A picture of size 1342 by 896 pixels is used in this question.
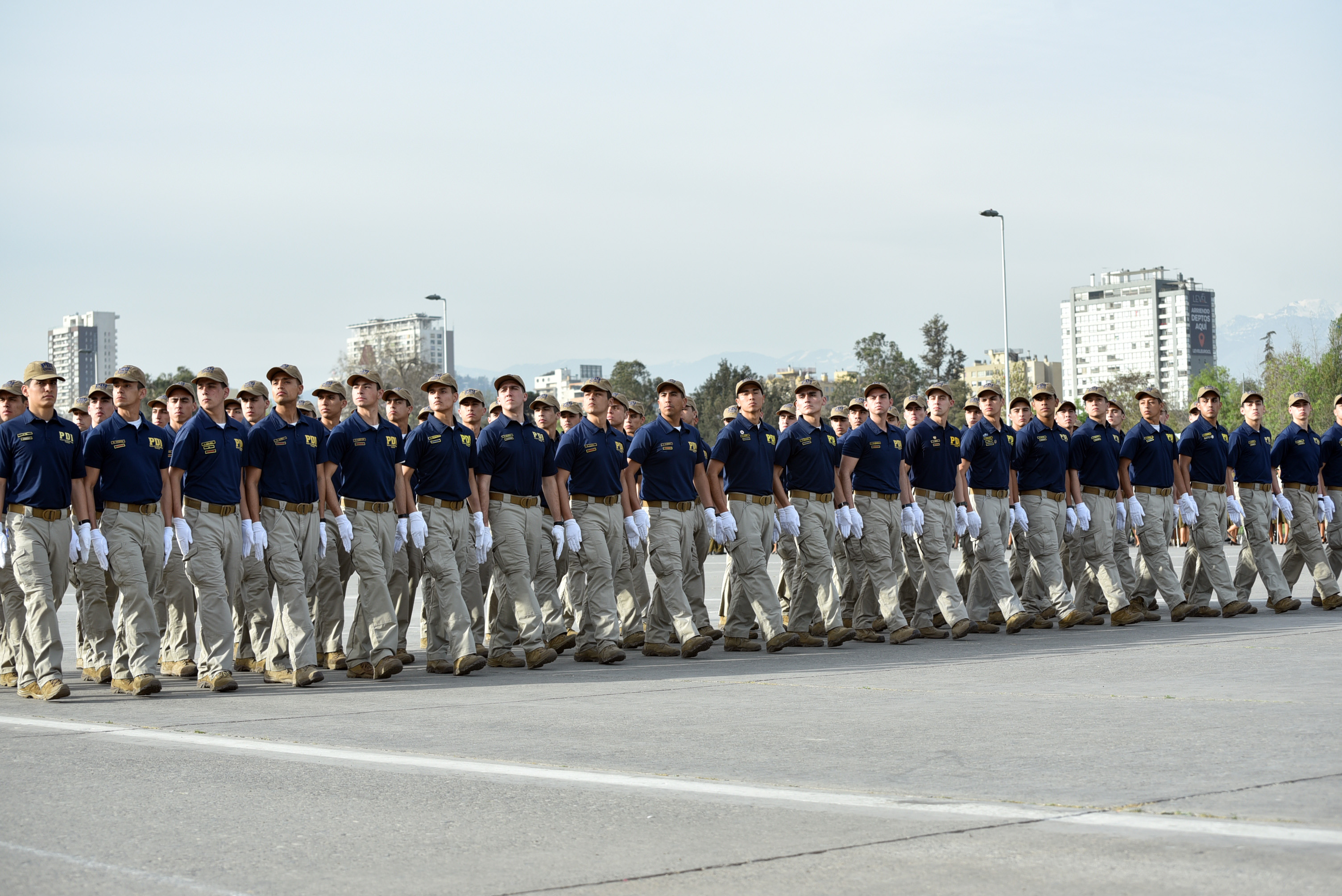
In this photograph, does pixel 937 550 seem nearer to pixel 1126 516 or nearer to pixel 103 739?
pixel 1126 516

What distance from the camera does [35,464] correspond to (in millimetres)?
11117

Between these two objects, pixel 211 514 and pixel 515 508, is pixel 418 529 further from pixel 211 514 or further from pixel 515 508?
pixel 211 514

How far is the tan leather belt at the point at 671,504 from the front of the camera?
1338cm

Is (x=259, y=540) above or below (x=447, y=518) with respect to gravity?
below

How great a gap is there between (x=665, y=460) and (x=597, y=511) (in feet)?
2.77

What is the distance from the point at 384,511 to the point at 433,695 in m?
2.21

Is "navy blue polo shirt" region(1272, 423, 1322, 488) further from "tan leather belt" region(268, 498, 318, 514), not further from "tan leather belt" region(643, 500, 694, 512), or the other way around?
"tan leather belt" region(268, 498, 318, 514)

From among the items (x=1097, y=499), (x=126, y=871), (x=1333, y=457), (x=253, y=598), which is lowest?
(x=126, y=871)

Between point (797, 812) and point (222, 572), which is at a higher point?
point (222, 572)

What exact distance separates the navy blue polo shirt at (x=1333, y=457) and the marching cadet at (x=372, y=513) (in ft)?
35.8

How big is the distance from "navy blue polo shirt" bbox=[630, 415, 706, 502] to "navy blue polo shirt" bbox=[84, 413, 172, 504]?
170 inches

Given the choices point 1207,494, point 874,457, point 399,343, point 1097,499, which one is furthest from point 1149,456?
point 399,343

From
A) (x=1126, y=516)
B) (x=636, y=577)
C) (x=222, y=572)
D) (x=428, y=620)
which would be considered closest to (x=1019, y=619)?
(x=1126, y=516)

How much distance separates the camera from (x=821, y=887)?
515 centimetres
